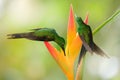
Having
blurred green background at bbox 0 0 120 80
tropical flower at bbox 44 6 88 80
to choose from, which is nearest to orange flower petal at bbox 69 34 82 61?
tropical flower at bbox 44 6 88 80

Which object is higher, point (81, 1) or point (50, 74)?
point (81, 1)

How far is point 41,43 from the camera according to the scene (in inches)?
119

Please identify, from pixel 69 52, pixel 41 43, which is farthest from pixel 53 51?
pixel 41 43

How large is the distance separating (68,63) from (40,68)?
230 cm

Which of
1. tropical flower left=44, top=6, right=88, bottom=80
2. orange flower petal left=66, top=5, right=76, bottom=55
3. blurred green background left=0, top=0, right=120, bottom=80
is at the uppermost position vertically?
orange flower petal left=66, top=5, right=76, bottom=55

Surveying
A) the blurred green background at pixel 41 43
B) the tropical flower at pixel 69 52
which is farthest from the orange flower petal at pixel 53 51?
the blurred green background at pixel 41 43

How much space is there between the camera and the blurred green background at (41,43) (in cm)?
273

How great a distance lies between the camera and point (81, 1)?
2807 millimetres

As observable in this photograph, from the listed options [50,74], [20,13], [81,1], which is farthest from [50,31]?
[20,13]

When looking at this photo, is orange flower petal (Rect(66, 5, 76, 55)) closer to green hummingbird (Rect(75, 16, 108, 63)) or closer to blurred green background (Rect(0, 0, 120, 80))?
green hummingbird (Rect(75, 16, 108, 63))

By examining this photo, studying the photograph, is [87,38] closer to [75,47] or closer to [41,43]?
[75,47]

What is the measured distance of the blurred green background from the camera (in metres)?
2.73

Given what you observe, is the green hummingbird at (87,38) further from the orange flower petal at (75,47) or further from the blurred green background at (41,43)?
the blurred green background at (41,43)

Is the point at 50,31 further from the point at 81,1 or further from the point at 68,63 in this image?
the point at 81,1
